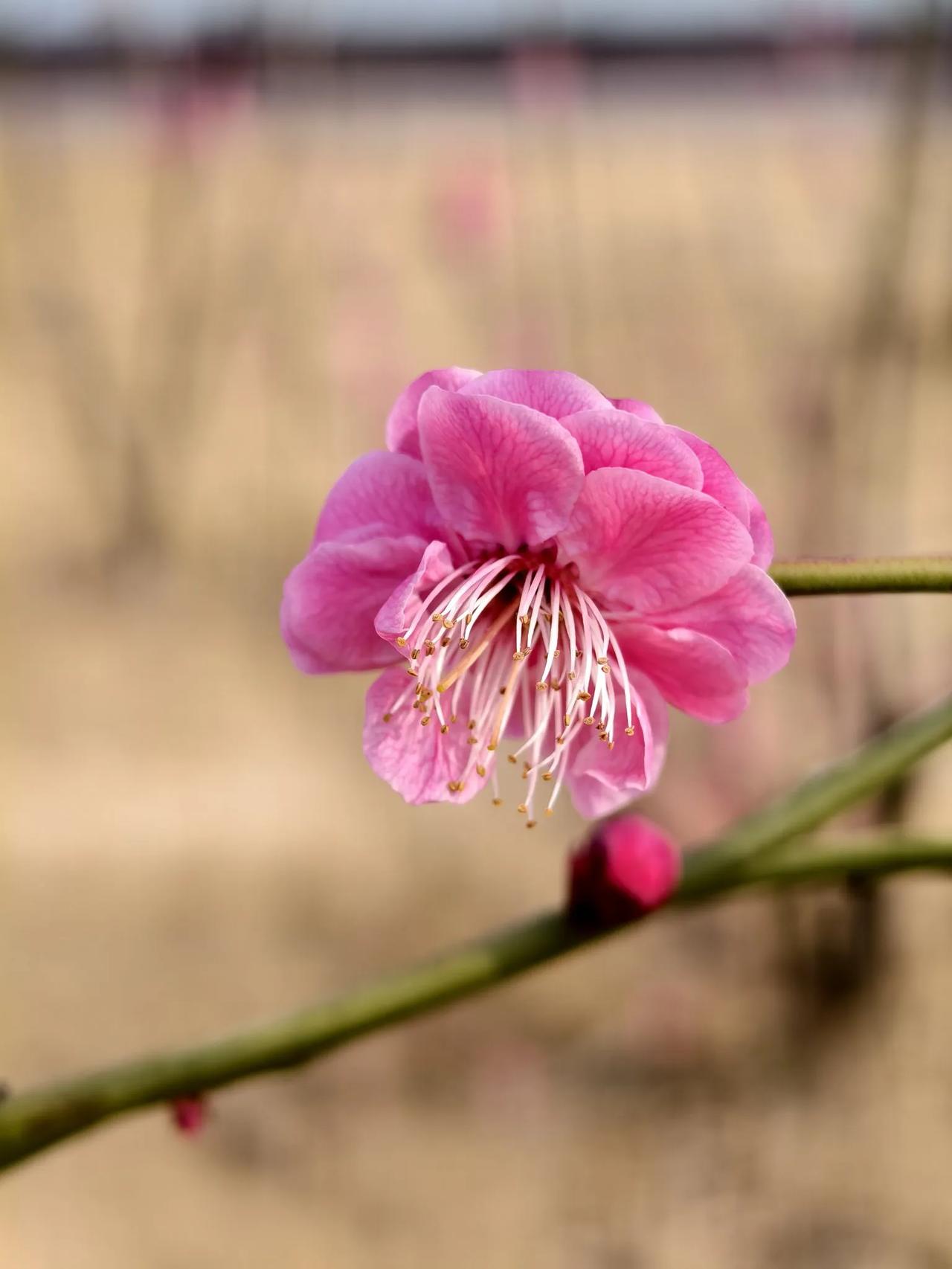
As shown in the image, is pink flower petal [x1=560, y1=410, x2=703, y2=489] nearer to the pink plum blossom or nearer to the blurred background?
the pink plum blossom

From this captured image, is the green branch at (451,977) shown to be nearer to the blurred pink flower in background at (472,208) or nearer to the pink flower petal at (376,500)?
the pink flower petal at (376,500)

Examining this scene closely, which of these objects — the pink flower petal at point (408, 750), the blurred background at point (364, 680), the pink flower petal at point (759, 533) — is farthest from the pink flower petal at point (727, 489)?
the blurred background at point (364, 680)

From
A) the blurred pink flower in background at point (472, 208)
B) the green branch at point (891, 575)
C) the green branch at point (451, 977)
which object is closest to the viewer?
the green branch at point (891, 575)

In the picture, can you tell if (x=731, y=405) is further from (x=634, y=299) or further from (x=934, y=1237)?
(x=934, y=1237)

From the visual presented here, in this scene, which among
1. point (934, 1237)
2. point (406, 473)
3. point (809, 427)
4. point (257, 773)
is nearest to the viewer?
point (406, 473)

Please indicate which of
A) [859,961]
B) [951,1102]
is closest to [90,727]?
[859,961]

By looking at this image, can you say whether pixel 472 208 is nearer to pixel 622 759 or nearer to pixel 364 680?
pixel 364 680
